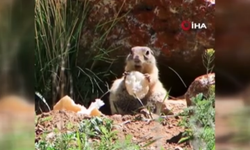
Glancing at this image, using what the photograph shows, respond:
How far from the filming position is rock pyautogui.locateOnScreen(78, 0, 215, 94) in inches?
165

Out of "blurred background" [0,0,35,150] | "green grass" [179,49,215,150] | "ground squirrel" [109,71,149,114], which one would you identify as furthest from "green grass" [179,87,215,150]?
"blurred background" [0,0,35,150]

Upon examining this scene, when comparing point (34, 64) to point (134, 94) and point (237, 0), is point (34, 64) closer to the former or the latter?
point (134, 94)

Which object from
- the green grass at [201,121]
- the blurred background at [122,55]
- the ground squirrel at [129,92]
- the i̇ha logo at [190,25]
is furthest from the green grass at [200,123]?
the i̇ha logo at [190,25]

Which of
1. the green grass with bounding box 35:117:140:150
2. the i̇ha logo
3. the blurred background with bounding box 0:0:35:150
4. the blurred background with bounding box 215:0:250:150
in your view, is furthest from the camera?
the blurred background with bounding box 0:0:35:150

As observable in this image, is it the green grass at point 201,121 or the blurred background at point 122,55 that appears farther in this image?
the blurred background at point 122,55

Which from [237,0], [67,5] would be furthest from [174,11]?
Answer: [67,5]

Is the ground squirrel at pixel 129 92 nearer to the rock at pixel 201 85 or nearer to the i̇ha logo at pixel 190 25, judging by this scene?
the rock at pixel 201 85

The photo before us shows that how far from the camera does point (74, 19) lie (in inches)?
171

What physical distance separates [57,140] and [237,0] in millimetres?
2171

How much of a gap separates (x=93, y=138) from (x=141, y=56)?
0.89m

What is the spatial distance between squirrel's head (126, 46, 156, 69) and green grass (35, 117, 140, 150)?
607mm

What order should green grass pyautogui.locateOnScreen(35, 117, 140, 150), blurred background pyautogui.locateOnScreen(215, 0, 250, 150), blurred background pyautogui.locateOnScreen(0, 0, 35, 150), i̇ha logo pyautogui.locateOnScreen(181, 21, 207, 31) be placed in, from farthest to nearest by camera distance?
blurred background pyautogui.locateOnScreen(0, 0, 35, 150) < blurred background pyautogui.locateOnScreen(215, 0, 250, 150) < green grass pyautogui.locateOnScreen(35, 117, 140, 150) < i̇ha logo pyautogui.locateOnScreen(181, 21, 207, 31)

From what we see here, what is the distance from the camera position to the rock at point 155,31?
13.8ft

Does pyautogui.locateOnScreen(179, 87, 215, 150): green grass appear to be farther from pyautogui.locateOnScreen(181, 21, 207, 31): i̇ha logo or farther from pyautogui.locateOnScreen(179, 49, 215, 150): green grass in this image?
pyautogui.locateOnScreen(181, 21, 207, 31): i̇ha logo
